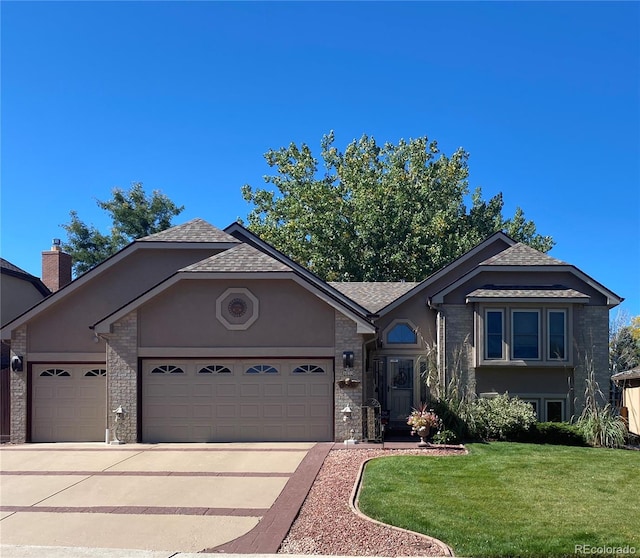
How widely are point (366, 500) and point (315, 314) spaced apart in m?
7.01

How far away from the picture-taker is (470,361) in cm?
1869

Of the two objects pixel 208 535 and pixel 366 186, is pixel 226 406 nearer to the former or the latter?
pixel 208 535

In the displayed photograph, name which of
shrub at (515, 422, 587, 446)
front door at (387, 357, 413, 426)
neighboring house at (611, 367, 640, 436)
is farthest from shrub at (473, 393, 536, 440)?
neighboring house at (611, 367, 640, 436)

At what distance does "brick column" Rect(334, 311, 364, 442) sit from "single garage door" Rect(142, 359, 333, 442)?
11.4 inches

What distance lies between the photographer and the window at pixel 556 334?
59.9 ft

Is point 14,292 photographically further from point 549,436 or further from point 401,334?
point 549,436

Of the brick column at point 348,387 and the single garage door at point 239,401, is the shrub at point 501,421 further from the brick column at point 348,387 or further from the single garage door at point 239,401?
the single garage door at point 239,401

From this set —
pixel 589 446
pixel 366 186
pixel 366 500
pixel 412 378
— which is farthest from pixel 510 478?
pixel 366 186

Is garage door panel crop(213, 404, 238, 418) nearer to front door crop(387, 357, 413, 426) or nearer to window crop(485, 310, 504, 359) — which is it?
front door crop(387, 357, 413, 426)

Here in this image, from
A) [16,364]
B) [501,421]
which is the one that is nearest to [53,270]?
[16,364]

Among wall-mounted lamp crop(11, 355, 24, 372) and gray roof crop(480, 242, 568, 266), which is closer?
wall-mounted lamp crop(11, 355, 24, 372)

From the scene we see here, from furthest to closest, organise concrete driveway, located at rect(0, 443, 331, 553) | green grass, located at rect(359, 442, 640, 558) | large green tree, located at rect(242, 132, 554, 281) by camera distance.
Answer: large green tree, located at rect(242, 132, 554, 281)
concrete driveway, located at rect(0, 443, 331, 553)
green grass, located at rect(359, 442, 640, 558)

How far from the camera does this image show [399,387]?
65.9 feet

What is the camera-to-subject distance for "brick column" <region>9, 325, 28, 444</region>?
16875mm
